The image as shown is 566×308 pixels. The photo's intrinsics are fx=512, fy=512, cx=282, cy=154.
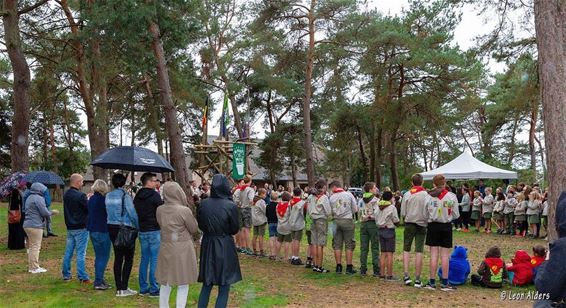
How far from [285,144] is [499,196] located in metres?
19.9

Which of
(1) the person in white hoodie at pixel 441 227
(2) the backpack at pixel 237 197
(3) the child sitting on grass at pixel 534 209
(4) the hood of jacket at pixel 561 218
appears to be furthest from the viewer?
(3) the child sitting on grass at pixel 534 209

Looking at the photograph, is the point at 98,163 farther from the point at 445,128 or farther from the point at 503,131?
the point at 503,131

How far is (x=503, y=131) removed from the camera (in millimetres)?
39812

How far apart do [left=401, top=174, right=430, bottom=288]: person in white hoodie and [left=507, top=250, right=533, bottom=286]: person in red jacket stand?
149 centimetres

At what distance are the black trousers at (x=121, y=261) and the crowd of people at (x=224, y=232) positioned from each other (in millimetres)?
14

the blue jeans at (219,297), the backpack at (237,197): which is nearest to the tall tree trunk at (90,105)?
the backpack at (237,197)

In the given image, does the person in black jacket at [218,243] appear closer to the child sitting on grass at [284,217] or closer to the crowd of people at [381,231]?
the crowd of people at [381,231]

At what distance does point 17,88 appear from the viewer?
1330 cm

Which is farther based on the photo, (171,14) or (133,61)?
(171,14)

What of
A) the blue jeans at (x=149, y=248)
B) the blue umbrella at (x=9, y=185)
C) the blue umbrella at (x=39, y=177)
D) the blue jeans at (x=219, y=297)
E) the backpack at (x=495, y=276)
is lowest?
the backpack at (x=495, y=276)

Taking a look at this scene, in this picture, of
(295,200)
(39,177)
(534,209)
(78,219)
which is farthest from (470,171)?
(78,219)

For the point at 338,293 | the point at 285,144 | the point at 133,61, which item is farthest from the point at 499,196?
the point at 285,144

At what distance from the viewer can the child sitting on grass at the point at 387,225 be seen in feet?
27.7

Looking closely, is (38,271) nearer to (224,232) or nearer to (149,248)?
(149,248)
